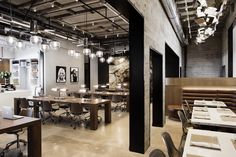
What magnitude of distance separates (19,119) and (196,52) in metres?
12.5

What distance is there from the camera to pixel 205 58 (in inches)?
509

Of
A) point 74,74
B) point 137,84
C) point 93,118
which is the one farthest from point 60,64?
point 137,84

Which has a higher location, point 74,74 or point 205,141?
point 74,74

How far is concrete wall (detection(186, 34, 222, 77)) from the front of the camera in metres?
12.6

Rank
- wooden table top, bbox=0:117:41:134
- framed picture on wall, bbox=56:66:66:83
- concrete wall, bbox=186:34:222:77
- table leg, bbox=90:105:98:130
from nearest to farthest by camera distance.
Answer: wooden table top, bbox=0:117:41:134, table leg, bbox=90:105:98:130, framed picture on wall, bbox=56:66:66:83, concrete wall, bbox=186:34:222:77

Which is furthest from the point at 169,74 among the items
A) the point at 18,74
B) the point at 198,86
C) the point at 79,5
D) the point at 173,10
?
the point at 18,74

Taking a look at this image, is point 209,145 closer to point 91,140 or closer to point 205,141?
point 205,141

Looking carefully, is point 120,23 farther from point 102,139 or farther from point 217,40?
point 217,40

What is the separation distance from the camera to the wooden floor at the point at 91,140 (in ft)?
13.4

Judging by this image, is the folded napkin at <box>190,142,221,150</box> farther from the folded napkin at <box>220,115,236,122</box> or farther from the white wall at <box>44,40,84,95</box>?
the white wall at <box>44,40,84,95</box>

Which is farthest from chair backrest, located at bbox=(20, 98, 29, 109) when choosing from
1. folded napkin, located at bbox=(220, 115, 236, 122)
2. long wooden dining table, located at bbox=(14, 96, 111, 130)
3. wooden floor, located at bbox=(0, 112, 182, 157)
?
folded napkin, located at bbox=(220, 115, 236, 122)

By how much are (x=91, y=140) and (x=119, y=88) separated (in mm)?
6545

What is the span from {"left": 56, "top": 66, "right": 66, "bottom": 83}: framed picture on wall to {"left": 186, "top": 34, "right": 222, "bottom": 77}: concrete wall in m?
8.57

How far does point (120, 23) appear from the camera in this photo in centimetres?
834
